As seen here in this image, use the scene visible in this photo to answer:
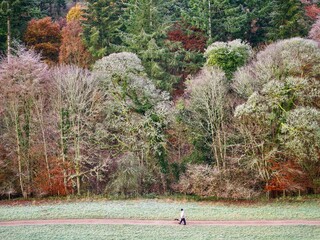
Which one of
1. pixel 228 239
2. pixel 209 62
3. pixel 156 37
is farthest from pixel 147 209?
pixel 156 37

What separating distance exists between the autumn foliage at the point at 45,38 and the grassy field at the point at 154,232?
98.8 feet

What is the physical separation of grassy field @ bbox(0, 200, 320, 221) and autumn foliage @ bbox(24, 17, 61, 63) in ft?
79.3

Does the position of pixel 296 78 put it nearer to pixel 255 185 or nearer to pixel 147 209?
pixel 255 185

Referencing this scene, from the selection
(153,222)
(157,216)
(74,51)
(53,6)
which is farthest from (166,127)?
(53,6)

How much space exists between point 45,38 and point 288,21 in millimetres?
31076

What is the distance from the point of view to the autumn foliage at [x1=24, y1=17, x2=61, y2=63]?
58.7 metres

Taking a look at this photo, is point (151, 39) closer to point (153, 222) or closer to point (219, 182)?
point (219, 182)

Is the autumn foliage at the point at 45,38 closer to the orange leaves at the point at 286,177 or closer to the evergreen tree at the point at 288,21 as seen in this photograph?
the evergreen tree at the point at 288,21

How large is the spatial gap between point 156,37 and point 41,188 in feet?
74.3

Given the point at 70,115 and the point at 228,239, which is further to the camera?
the point at 70,115

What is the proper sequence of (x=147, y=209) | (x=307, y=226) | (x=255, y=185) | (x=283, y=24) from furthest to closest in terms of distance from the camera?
(x=283, y=24) < (x=255, y=185) < (x=147, y=209) < (x=307, y=226)

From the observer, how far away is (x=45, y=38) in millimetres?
60094

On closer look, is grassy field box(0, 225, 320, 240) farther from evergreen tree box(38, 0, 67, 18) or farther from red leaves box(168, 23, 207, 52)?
evergreen tree box(38, 0, 67, 18)

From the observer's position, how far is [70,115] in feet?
149
